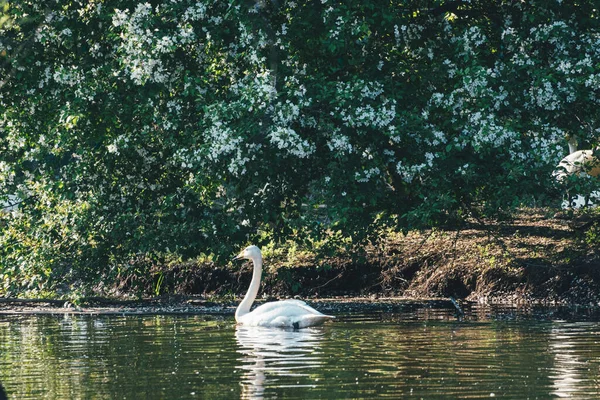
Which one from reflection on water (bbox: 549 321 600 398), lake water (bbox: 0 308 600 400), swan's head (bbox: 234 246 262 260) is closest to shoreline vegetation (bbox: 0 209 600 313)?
swan's head (bbox: 234 246 262 260)

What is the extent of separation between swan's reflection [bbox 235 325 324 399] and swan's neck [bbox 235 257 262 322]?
1.11 metres

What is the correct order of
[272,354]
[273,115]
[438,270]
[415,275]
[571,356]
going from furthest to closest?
[415,275], [438,270], [273,115], [272,354], [571,356]

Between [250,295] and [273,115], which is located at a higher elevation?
[273,115]

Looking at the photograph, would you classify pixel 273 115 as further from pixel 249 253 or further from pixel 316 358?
pixel 316 358

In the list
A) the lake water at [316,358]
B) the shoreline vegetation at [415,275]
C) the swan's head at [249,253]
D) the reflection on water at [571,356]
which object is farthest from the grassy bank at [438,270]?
the reflection on water at [571,356]

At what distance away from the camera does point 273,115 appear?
61.1 ft

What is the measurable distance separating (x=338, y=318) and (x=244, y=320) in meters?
1.58

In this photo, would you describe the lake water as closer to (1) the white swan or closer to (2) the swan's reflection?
(2) the swan's reflection

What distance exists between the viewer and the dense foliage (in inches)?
736

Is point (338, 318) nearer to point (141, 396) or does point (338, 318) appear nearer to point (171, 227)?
point (171, 227)

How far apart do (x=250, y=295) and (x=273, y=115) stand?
12.2ft

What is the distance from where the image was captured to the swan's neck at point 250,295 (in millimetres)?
19984

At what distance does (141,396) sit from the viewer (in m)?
11.6

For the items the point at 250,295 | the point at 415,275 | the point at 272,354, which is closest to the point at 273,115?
the point at 250,295
